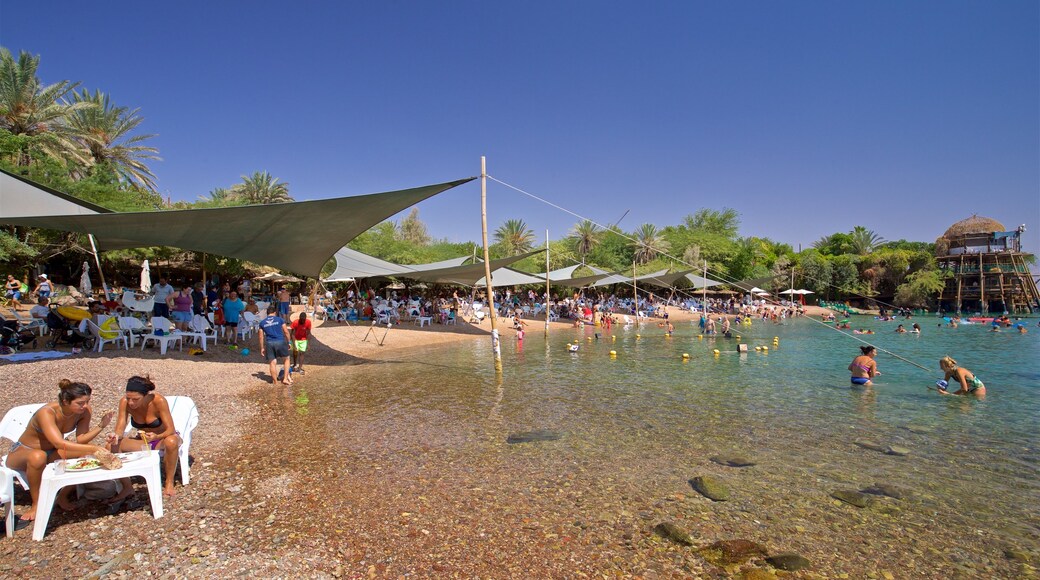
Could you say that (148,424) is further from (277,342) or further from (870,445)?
(870,445)

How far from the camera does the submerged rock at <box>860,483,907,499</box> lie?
15.1 ft

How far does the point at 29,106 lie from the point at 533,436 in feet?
83.5

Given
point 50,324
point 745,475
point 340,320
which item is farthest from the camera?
point 340,320

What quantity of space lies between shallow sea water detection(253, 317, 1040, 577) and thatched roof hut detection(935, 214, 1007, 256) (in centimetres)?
4040

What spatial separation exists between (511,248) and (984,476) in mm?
50388

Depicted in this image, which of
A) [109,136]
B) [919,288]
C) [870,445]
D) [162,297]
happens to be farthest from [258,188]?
[919,288]

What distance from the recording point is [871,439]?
643 centimetres

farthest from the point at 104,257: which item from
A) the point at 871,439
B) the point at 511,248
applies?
the point at 511,248

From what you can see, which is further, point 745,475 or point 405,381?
point 405,381

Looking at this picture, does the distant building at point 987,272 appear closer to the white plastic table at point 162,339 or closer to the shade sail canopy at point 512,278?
the shade sail canopy at point 512,278

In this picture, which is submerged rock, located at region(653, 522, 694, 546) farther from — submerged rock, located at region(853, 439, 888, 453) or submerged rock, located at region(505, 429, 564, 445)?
submerged rock, located at region(853, 439, 888, 453)

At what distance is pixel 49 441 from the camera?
10.7 ft

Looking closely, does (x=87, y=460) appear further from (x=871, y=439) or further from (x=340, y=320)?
(x=340, y=320)

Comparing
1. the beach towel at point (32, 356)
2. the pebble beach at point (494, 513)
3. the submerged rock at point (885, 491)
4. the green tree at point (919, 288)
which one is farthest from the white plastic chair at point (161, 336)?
the green tree at point (919, 288)
